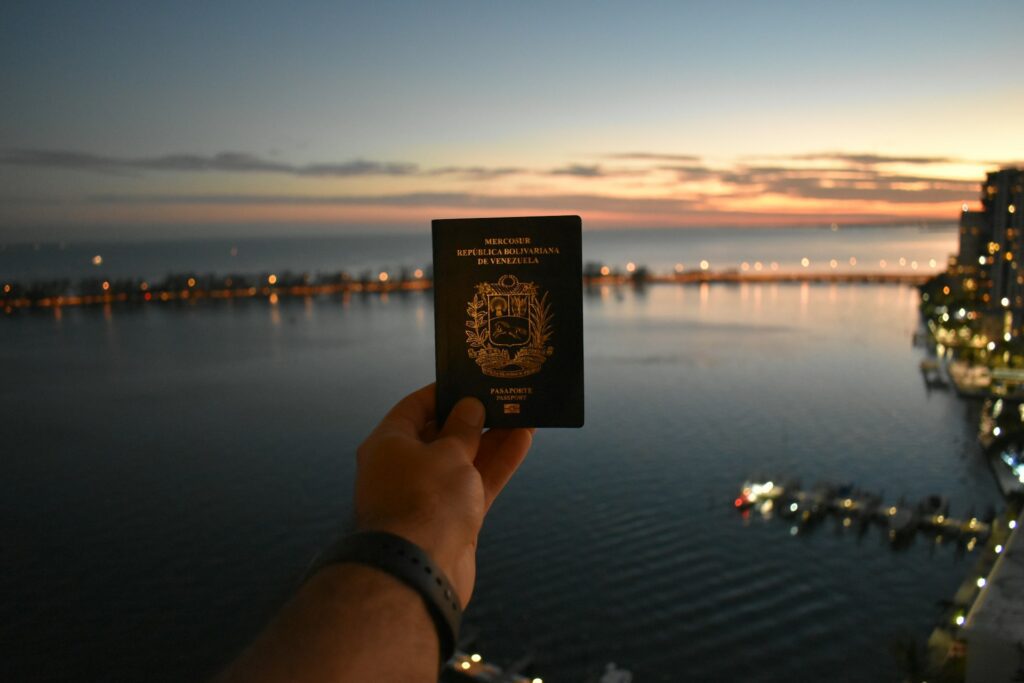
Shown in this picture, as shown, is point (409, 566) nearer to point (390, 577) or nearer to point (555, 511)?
point (390, 577)

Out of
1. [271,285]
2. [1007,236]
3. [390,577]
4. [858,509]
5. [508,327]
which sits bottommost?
[858,509]

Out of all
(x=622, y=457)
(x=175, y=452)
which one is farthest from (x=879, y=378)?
(x=175, y=452)

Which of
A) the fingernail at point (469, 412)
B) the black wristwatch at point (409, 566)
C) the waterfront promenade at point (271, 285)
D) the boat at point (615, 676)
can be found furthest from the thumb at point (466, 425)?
the waterfront promenade at point (271, 285)

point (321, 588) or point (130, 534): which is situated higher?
point (321, 588)

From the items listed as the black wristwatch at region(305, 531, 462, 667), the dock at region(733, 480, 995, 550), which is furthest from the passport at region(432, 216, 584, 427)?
the dock at region(733, 480, 995, 550)

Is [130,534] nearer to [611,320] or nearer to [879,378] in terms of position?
[879,378]

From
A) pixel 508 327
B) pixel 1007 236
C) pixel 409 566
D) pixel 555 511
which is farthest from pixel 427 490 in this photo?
pixel 1007 236
